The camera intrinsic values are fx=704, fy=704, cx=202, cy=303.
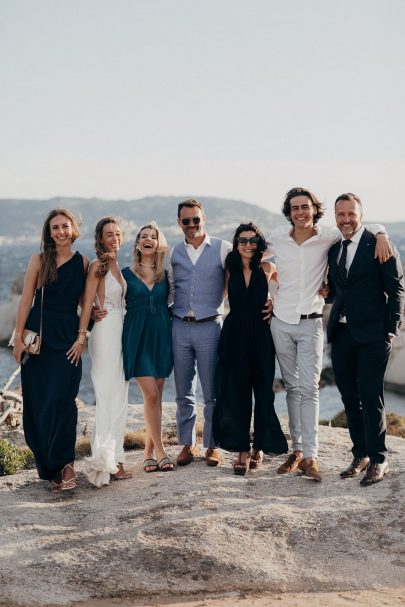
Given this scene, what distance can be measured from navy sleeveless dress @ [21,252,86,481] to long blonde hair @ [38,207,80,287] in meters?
0.07

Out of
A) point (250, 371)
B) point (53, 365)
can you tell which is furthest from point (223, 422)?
point (53, 365)

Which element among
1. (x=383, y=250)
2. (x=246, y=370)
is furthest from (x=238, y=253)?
(x=383, y=250)

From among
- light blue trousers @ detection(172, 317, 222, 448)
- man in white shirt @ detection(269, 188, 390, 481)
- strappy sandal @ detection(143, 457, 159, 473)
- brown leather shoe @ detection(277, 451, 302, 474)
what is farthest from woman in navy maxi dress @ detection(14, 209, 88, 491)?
brown leather shoe @ detection(277, 451, 302, 474)

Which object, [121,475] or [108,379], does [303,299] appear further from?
[121,475]

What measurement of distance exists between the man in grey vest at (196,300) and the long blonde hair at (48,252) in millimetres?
1182

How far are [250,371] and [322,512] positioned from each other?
1.57 metres

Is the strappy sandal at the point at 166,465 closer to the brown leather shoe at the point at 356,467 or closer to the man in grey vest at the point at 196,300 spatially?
the man in grey vest at the point at 196,300

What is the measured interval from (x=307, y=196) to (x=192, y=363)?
6.88 feet

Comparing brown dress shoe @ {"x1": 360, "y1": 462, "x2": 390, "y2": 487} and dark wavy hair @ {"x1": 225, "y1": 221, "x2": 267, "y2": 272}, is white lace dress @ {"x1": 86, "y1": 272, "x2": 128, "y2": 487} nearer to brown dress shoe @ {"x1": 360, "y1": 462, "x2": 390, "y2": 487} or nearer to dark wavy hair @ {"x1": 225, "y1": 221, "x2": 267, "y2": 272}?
dark wavy hair @ {"x1": 225, "y1": 221, "x2": 267, "y2": 272}

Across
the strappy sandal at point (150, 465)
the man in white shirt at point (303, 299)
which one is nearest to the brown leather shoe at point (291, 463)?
the man in white shirt at point (303, 299)

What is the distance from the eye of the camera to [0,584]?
537 cm

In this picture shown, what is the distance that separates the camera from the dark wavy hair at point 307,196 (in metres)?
6.88

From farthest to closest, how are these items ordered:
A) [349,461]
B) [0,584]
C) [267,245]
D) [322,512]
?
[349,461], [267,245], [322,512], [0,584]

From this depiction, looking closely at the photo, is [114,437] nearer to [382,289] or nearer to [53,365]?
[53,365]
